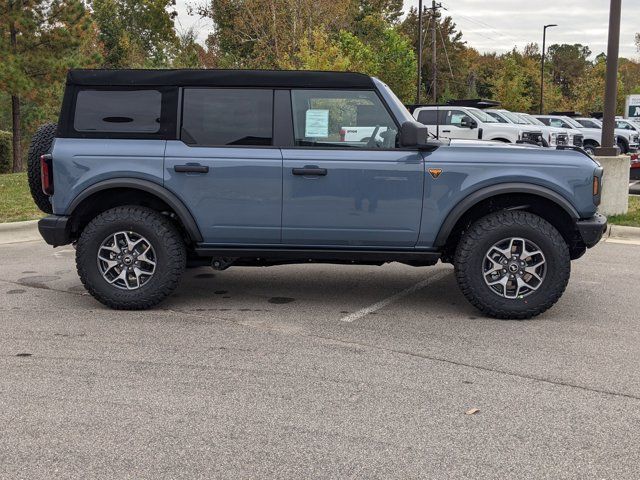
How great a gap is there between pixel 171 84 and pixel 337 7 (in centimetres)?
2361

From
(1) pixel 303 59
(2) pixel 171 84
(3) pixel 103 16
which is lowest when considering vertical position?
(2) pixel 171 84

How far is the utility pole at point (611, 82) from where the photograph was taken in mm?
10719

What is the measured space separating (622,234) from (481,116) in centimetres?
1354

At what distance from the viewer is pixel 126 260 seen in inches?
228

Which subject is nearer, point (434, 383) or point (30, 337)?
point (434, 383)

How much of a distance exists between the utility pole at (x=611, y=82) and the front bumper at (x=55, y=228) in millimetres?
7984

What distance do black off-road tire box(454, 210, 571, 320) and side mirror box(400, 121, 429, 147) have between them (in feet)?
2.65

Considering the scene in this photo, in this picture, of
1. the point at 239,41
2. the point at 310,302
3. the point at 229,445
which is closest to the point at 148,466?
the point at 229,445

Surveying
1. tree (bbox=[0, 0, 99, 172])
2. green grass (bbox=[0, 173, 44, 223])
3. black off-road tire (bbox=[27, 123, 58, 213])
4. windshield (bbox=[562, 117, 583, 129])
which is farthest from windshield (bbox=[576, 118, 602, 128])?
black off-road tire (bbox=[27, 123, 58, 213])

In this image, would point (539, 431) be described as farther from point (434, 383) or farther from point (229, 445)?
point (229, 445)

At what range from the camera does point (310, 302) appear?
6242 mm

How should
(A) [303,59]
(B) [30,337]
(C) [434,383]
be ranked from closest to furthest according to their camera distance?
(C) [434,383] < (B) [30,337] < (A) [303,59]

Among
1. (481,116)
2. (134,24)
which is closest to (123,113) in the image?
(481,116)

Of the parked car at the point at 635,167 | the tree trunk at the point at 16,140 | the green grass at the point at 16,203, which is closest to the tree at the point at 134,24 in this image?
the tree trunk at the point at 16,140
